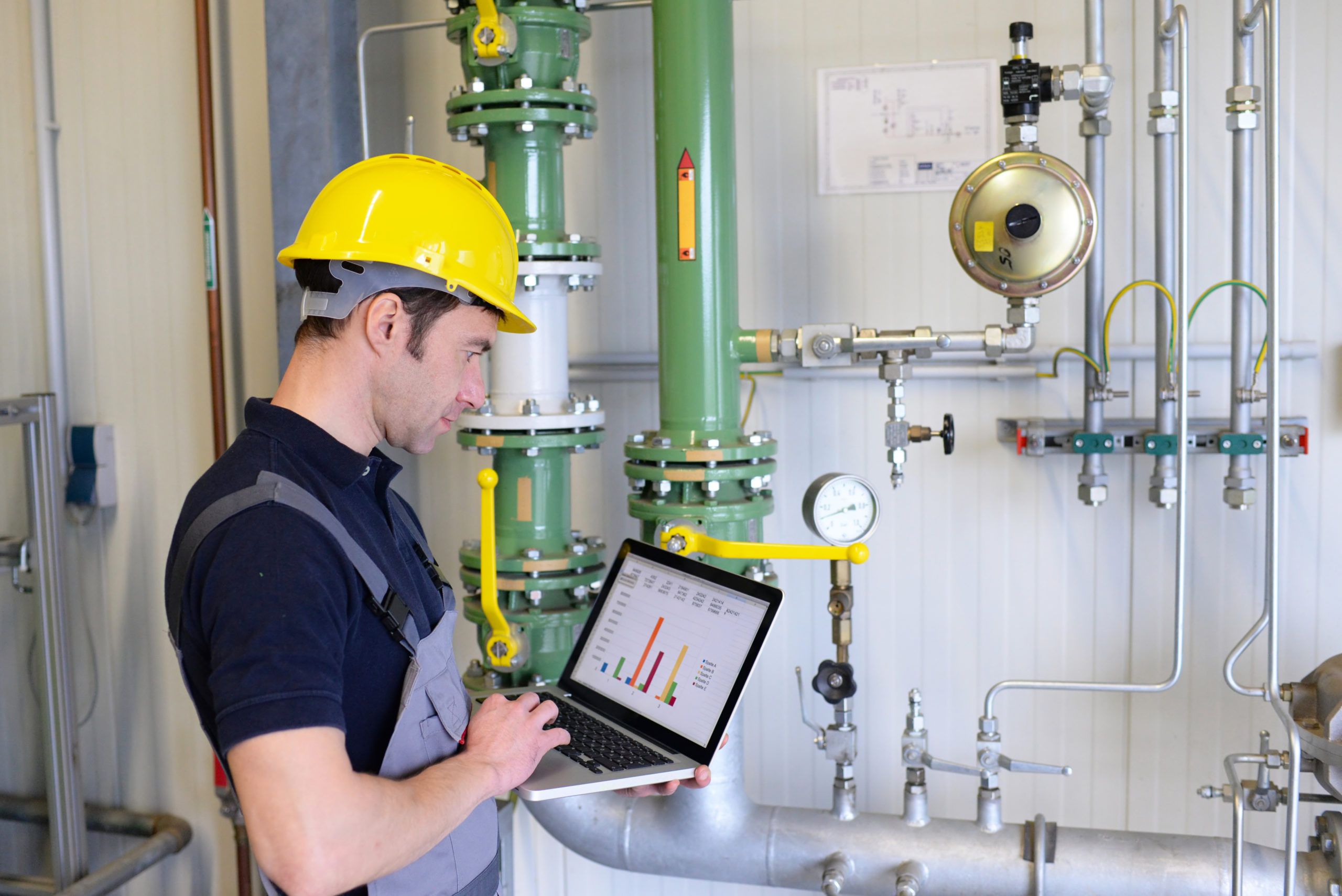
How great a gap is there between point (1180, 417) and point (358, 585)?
118cm

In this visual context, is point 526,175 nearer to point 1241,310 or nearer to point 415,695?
point 415,695

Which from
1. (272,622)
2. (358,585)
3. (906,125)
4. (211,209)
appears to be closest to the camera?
(272,622)

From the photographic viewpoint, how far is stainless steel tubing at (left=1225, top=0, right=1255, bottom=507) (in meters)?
1.59

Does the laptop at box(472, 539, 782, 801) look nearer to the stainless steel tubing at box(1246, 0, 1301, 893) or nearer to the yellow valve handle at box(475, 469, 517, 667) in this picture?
the yellow valve handle at box(475, 469, 517, 667)

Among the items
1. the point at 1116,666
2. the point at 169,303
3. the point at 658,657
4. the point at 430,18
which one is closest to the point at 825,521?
the point at 658,657

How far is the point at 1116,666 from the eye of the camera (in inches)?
71.1

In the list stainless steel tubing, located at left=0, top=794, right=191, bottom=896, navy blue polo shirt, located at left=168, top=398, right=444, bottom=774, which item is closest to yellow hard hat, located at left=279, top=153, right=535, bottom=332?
navy blue polo shirt, located at left=168, top=398, right=444, bottom=774

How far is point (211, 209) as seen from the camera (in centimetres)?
207

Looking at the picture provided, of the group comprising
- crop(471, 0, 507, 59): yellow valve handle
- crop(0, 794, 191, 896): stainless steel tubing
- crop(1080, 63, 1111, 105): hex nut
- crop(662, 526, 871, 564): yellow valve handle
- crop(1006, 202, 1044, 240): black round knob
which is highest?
crop(471, 0, 507, 59): yellow valve handle

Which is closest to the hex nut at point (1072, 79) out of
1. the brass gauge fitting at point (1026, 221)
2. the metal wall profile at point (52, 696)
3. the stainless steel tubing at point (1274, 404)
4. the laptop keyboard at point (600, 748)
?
the brass gauge fitting at point (1026, 221)

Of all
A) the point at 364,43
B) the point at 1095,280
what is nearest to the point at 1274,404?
the point at 1095,280

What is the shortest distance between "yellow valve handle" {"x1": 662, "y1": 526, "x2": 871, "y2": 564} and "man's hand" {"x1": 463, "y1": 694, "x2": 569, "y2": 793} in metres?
0.36

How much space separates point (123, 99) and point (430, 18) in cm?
69

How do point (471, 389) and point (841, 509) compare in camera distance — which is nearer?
point (471, 389)
